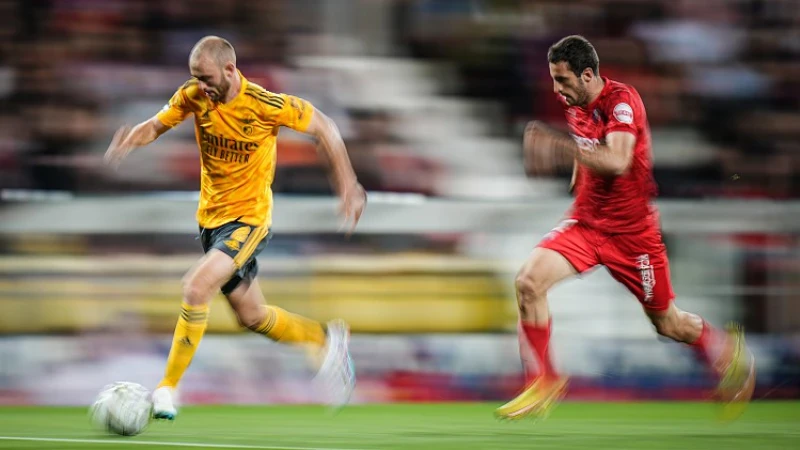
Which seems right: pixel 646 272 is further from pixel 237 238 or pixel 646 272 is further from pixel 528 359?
pixel 237 238

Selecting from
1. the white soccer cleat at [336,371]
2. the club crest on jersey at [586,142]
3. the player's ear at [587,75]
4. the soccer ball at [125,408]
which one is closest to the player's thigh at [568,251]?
the club crest on jersey at [586,142]

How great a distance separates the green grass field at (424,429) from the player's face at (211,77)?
5.79ft

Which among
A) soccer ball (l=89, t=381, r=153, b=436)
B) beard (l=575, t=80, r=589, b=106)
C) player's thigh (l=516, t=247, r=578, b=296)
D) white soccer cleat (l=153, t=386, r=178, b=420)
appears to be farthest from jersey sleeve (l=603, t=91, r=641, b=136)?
soccer ball (l=89, t=381, r=153, b=436)

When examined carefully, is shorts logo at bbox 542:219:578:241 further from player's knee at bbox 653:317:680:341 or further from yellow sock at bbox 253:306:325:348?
yellow sock at bbox 253:306:325:348

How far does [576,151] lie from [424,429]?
6.67 feet

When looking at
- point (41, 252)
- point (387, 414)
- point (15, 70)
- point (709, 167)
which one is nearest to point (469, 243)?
point (387, 414)

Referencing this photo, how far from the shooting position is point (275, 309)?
24.6 feet

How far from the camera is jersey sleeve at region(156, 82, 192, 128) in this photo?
23.1ft

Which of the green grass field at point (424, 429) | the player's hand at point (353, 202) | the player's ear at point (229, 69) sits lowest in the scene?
the green grass field at point (424, 429)

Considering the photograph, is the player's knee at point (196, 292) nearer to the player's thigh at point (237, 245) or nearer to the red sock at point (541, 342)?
the player's thigh at point (237, 245)

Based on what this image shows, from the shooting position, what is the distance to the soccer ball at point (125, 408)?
254 inches

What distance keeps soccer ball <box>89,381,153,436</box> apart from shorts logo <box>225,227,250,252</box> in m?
0.91

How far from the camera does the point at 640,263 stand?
7152mm

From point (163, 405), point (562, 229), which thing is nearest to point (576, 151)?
point (562, 229)
